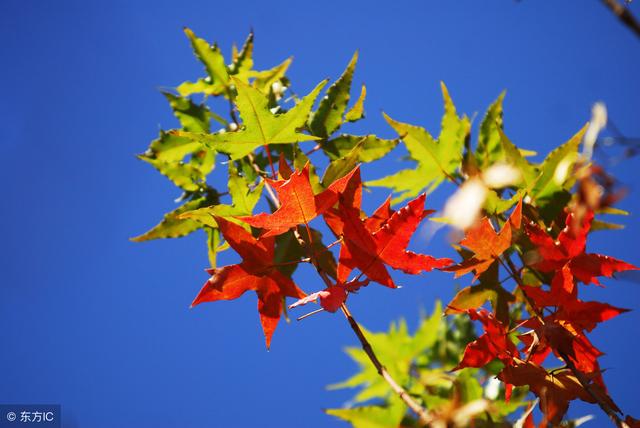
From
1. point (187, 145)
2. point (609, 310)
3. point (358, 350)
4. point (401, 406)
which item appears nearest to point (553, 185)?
point (609, 310)

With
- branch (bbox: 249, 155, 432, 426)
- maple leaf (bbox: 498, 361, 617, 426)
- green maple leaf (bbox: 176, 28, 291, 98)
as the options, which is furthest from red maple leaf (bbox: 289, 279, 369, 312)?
green maple leaf (bbox: 176, 28, 291, 98)

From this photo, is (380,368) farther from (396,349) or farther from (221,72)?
(396,349)

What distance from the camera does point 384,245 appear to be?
824 mm

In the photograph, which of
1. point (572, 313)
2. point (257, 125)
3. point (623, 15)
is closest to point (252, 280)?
point (257, 125)

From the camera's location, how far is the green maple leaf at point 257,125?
36.2 inches

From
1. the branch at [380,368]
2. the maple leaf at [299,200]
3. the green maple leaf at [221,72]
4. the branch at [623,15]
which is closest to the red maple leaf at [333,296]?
the branch at [380,368]

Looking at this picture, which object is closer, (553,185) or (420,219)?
(420,219)

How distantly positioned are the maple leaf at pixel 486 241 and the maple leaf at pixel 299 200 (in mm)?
233

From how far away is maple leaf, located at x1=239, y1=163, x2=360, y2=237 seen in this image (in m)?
0.80

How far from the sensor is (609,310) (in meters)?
0.83

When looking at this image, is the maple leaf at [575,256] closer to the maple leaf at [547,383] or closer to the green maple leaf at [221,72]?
the maple leaf at [547,383]

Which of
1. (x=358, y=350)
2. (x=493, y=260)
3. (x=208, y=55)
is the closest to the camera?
(x=493, y=260)

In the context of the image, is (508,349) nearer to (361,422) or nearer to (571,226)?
(571,226)

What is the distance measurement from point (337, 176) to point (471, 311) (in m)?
0.35
